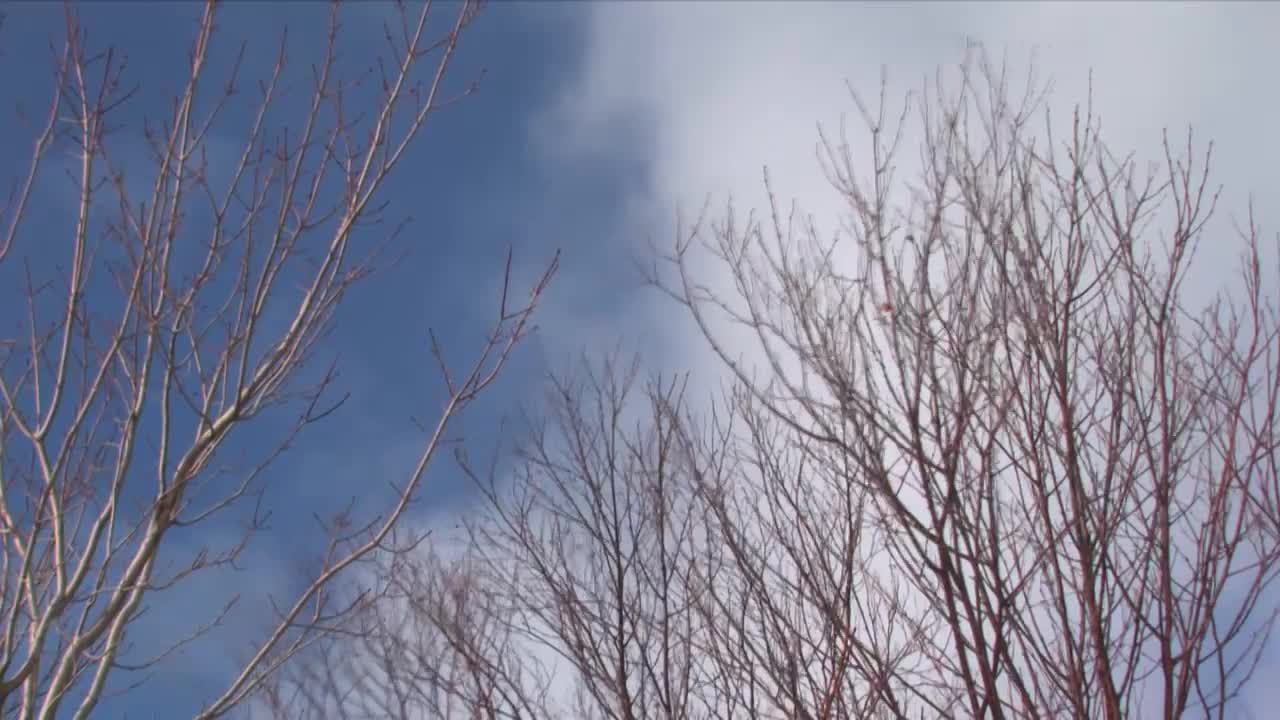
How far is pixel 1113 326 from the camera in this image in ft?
10.1

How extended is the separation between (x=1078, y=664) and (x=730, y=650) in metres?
1.52

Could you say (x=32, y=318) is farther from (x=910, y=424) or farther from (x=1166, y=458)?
(x=1166, y=458)

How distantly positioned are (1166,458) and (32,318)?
10.2 ft

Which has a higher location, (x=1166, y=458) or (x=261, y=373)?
(x=261, y=373)

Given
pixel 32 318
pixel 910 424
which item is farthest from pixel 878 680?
pixel 32 318

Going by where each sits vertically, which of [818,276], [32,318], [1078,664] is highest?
[818,276]

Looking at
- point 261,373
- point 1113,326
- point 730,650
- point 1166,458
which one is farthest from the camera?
point 730,650

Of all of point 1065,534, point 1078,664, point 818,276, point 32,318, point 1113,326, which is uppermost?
point 818,276

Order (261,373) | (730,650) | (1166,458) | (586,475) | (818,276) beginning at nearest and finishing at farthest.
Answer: (261,373) < (1166,458) < (818,276) < (730,650) < (586,475)

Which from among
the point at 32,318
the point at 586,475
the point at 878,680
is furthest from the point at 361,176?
the point at 586,475

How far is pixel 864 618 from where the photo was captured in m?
3.63

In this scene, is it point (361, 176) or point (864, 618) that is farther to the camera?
point (864, 618)

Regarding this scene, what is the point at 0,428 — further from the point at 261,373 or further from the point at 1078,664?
the point at 1078,664

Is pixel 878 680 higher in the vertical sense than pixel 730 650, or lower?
lower
